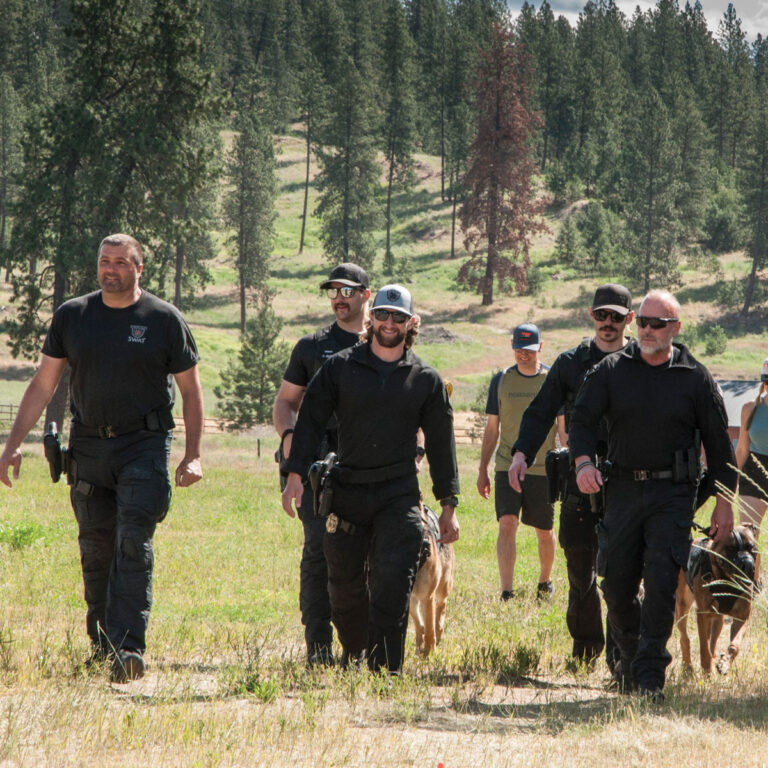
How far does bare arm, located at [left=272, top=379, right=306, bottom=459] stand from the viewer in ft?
21.8

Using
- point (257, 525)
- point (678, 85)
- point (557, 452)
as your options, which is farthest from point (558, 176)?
point (557, 452)

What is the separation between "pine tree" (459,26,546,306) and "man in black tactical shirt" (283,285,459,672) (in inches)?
2358

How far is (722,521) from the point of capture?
20.5ft

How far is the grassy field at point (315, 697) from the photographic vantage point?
4176mm

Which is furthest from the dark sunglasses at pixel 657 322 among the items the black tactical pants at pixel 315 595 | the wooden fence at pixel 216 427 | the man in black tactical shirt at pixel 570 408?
the wooden fence at pixel 216 427

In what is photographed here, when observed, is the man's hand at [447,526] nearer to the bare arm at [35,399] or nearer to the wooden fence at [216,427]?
the bare arm at [35,399]

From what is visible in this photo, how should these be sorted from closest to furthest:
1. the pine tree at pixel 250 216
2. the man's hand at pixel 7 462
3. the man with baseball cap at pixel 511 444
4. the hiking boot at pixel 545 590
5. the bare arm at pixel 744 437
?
1. the man's hand at pixel 7 462
2. the bare arm at pixel 744 437
3. the man with baseball cap at pixel 511 444
4. the hiking boot at pixel 545 590
5. the pine tree at pixel 250 216

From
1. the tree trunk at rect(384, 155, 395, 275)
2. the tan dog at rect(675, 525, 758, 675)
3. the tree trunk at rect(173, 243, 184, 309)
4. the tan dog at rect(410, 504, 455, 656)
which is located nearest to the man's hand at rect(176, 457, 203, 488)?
the tan dog at rect(410, 504, 455, 656)

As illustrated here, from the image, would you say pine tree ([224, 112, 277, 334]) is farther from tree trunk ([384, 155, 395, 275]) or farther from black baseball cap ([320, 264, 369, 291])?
black baseball cap ([320, 264, 369, 291])

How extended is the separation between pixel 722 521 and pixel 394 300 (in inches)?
95.5

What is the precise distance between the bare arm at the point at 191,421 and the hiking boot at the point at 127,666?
103cm

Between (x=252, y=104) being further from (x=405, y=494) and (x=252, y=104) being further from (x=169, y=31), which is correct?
(x=405, y=494)

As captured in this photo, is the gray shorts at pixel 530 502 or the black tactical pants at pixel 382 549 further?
the gray shorts at pixel 530 502

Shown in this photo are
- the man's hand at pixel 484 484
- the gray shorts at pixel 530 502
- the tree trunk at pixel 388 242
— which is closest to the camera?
the man's hand at pixel 484 484
